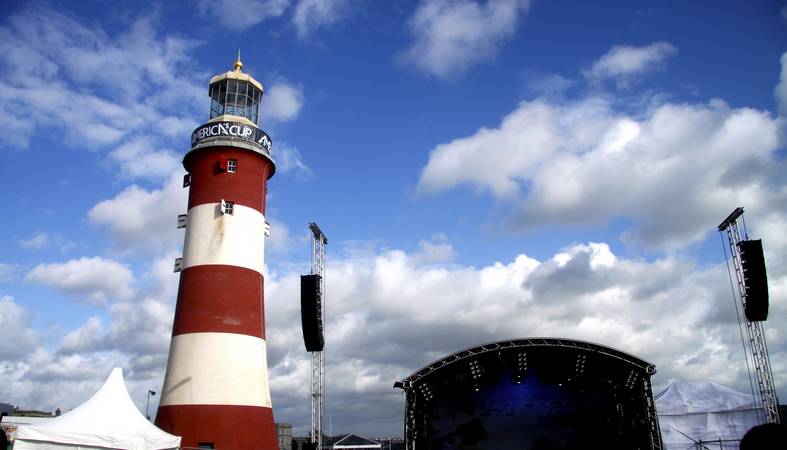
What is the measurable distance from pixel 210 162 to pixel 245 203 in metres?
2.31

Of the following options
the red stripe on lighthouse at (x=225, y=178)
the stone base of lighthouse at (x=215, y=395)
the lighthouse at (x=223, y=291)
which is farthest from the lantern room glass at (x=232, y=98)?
the stone base of lighthouse at (x=215, y=395)

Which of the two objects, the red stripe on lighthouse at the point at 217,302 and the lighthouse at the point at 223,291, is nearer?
the lighthouse at the point at 223,291

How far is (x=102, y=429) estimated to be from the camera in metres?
16.9

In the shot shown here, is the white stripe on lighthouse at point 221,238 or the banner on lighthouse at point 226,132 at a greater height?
the banner on lighthouse at point 226,132

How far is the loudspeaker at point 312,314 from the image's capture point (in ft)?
82.3

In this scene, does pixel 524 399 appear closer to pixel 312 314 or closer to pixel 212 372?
pixel 312 314

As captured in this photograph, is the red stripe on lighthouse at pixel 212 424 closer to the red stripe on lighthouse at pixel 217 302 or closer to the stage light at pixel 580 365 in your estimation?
the red stripe on lighthouse at pixel 217 302

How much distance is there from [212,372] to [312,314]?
193 inches

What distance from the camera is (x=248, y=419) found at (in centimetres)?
2211

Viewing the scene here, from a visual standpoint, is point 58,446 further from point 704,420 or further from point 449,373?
A: point 704,420

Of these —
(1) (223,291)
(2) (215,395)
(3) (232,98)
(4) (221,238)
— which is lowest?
(2) (215,395)

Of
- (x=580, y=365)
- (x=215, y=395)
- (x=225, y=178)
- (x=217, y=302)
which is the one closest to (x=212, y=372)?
(x=215, y=395)

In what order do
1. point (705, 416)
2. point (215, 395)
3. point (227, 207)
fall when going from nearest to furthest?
point (215, 395) → point (227, 207) → point (705, 416)

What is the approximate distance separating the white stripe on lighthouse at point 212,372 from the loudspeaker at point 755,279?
2041 centimetres
